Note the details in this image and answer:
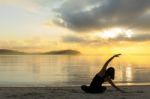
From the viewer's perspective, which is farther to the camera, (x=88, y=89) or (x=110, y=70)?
(x=88, y=89)

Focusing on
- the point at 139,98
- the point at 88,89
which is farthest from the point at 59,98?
the point at 139,98

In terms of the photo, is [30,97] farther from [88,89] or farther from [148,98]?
[148,98]

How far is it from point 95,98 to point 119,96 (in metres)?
1.46

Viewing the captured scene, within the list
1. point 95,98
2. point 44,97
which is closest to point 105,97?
point 95,98

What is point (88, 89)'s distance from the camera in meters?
17.0

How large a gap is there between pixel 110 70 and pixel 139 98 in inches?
76.6

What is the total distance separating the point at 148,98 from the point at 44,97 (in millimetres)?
5017

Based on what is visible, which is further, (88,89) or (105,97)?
(88,89)

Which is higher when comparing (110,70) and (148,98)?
(110,70)

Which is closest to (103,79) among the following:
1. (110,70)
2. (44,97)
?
(110,70)

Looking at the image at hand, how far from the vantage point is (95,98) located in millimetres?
15484

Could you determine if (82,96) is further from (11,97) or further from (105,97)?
(11,97)

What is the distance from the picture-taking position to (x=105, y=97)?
1587cm

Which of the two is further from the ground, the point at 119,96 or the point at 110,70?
the point at 110,70
